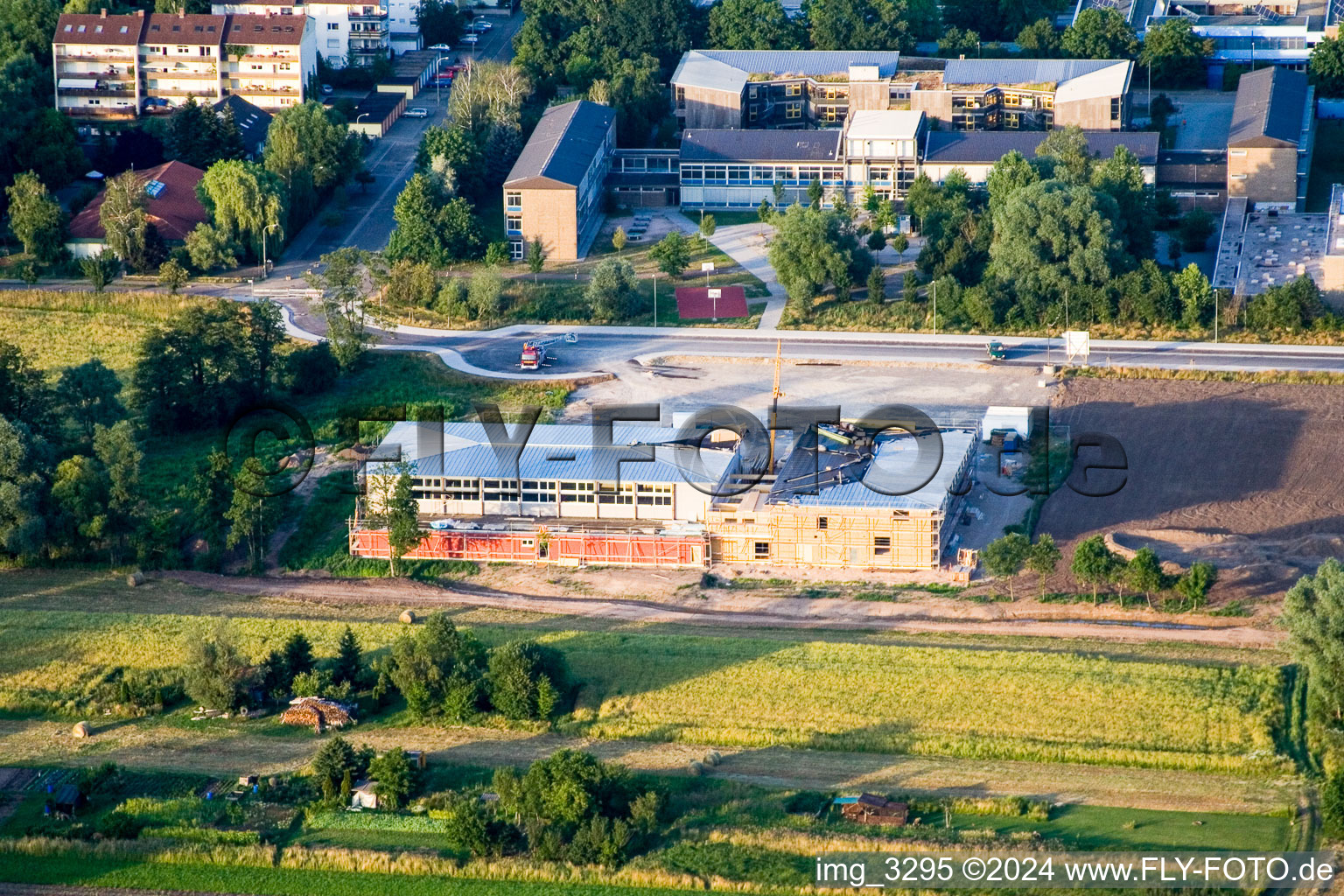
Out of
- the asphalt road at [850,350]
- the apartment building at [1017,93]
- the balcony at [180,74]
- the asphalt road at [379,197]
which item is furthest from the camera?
the balcony at [180,74]

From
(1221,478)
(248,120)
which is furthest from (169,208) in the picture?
(1221,478)

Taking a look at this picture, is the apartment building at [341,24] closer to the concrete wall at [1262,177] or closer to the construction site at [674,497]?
the concrete wall at [1262,177]

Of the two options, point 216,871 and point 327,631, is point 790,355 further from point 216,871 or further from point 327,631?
point 216,871

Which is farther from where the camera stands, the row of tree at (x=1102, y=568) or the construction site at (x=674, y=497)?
the construction site at (x=674, y=497)

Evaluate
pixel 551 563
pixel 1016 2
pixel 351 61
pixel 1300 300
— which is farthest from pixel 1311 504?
pixel 351 61

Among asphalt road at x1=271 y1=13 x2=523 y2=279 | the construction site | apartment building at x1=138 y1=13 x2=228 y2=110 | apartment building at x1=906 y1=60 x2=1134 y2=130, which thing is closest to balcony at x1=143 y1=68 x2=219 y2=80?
apartment building at x1=138 y1=13 x2=228 y2=110

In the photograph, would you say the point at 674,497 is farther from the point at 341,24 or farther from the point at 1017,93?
A: the point at 341,24

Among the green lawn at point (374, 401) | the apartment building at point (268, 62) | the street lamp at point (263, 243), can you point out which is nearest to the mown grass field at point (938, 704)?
the green lawn at point (374, 401)
